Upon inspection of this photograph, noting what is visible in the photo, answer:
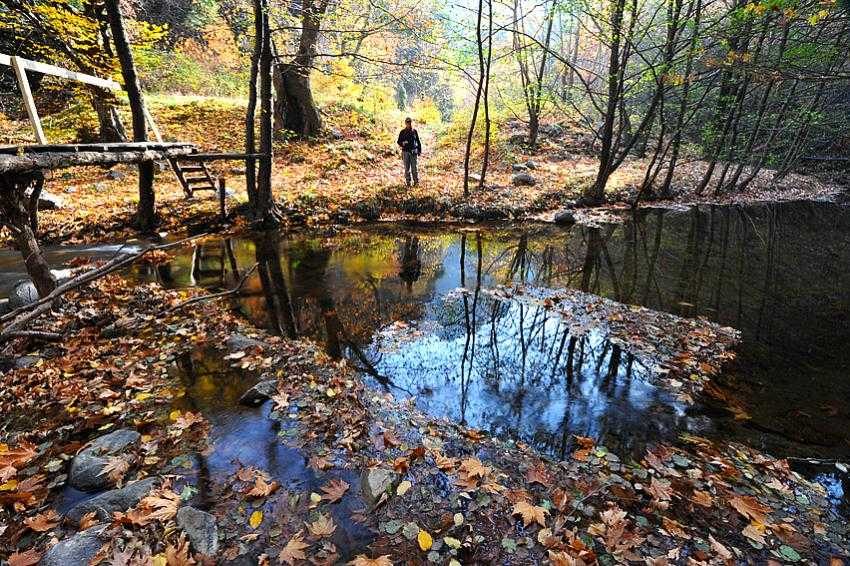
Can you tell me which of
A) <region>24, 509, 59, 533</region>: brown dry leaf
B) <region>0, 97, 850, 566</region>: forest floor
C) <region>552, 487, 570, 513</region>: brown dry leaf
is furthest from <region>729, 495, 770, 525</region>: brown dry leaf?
<region>24, 509, 59, 533</region>: brown dry leaf

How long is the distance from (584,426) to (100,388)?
5.60 m

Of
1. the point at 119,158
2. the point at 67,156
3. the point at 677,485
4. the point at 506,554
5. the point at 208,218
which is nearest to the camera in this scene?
the point at 506,554

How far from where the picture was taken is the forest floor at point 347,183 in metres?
12.5

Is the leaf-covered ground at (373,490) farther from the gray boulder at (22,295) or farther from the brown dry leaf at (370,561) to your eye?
the gray boulder at (22,295)

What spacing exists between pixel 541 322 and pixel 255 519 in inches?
206

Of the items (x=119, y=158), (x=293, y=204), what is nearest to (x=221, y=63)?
(x=293, y=204)

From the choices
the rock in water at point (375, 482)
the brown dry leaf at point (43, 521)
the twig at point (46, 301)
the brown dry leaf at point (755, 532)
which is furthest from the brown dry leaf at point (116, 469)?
the brown dry leaf at point (755, 532)

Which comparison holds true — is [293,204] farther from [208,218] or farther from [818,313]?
[818,313]

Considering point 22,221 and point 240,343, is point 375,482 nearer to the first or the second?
point 240,343

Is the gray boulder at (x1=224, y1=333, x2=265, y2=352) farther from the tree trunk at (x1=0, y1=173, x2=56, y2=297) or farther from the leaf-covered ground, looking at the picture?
the tree trunk at (x1=0, y1=173, x2=56, y2=297)

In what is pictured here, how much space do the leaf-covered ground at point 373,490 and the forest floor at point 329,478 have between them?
0.05 feet

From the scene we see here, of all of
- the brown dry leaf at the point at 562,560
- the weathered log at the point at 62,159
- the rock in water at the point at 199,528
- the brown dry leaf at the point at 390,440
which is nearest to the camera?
the brown dry leaf at the point at 562,560

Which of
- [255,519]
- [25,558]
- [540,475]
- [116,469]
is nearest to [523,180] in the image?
[540,475]

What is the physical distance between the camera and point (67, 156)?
6434 mm
